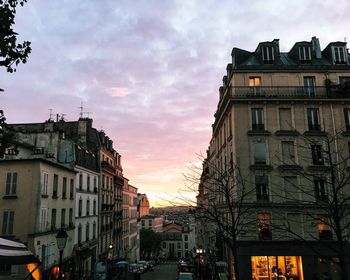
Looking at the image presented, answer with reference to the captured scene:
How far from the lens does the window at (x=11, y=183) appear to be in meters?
23.5

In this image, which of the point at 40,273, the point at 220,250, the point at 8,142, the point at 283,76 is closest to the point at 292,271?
the point at 220,250

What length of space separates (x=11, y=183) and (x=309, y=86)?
26.3 metres

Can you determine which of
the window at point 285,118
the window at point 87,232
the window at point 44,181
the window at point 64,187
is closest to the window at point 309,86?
the window at point 285,118

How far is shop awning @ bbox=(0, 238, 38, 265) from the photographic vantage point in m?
6.61

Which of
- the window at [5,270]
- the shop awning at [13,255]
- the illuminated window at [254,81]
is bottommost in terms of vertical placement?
the window at [5,270]

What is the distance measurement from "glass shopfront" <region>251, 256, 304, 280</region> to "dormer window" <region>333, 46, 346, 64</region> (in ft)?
61.5

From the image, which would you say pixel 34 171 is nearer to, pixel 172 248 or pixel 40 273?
pixel 40 273

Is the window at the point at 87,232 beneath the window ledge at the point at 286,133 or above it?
beneath

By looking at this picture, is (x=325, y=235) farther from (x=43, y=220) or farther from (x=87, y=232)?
(x=87, y=232)

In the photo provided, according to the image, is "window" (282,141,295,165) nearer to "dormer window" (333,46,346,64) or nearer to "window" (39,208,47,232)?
"dormer window" (333,46,346,64)

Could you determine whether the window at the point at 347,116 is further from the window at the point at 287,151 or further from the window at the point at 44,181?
the window at the point at 44,181

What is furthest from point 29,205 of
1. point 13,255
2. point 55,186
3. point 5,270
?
point 13,255

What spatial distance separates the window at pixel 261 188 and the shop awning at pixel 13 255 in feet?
76.2

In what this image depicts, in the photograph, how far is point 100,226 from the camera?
137 feet
